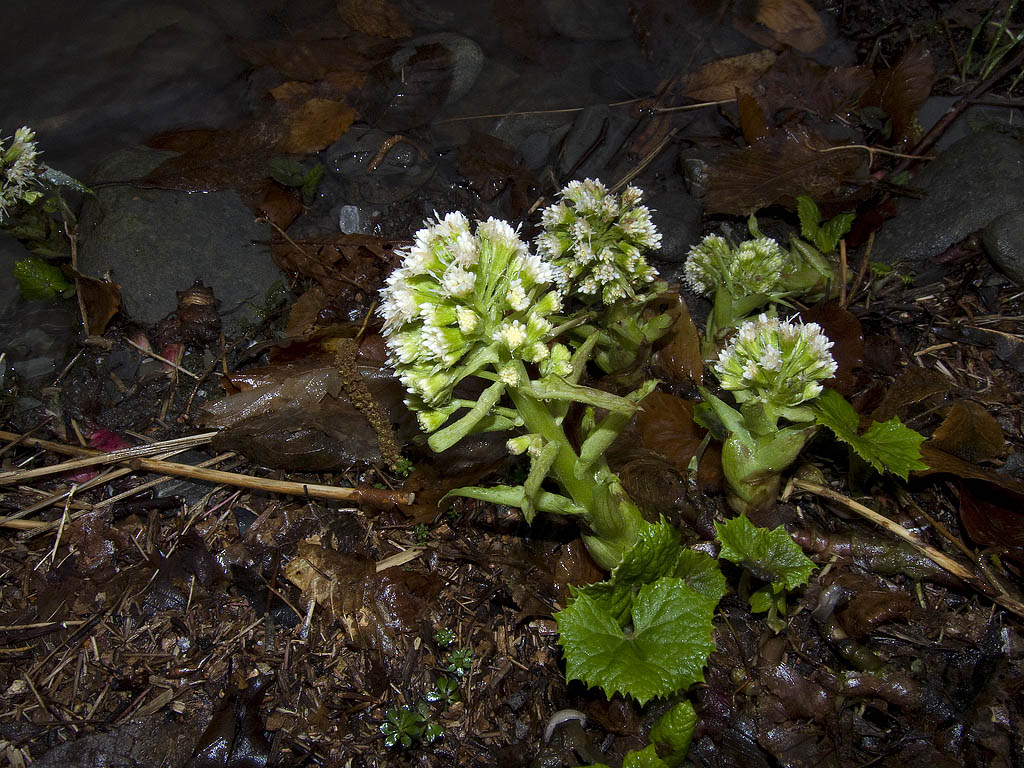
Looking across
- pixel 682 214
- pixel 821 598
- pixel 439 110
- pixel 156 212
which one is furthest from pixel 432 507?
pixel 439 110

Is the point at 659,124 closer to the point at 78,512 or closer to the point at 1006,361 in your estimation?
the point at 1006,361

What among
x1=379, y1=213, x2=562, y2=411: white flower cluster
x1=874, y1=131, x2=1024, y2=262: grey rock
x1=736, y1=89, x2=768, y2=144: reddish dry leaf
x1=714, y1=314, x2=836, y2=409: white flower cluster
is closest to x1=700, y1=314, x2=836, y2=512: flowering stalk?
x1=714, y1=314, x2=836, y2=409: white flower cluster

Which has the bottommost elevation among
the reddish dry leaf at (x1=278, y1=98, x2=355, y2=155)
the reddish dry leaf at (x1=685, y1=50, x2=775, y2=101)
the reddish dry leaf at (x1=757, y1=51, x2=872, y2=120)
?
the reddish dry leaf at (x1=757, y1=51, x2=872, y2=120)

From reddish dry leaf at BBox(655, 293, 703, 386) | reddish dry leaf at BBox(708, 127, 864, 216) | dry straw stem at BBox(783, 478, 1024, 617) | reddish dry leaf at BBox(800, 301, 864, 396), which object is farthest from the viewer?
reddish dry leaf at BBox(708, 127, 864, 216)

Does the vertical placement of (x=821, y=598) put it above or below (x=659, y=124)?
below

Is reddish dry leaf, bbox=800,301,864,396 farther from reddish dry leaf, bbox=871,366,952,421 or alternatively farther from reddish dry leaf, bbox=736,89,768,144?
reddish dry leaf, bbox=736,89,768,144

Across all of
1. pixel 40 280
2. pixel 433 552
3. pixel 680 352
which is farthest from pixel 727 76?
pixel 40 280

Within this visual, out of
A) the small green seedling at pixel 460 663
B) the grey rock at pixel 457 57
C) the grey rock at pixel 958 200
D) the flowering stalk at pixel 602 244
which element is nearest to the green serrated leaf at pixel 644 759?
the small green seedling at pixel 460 663
